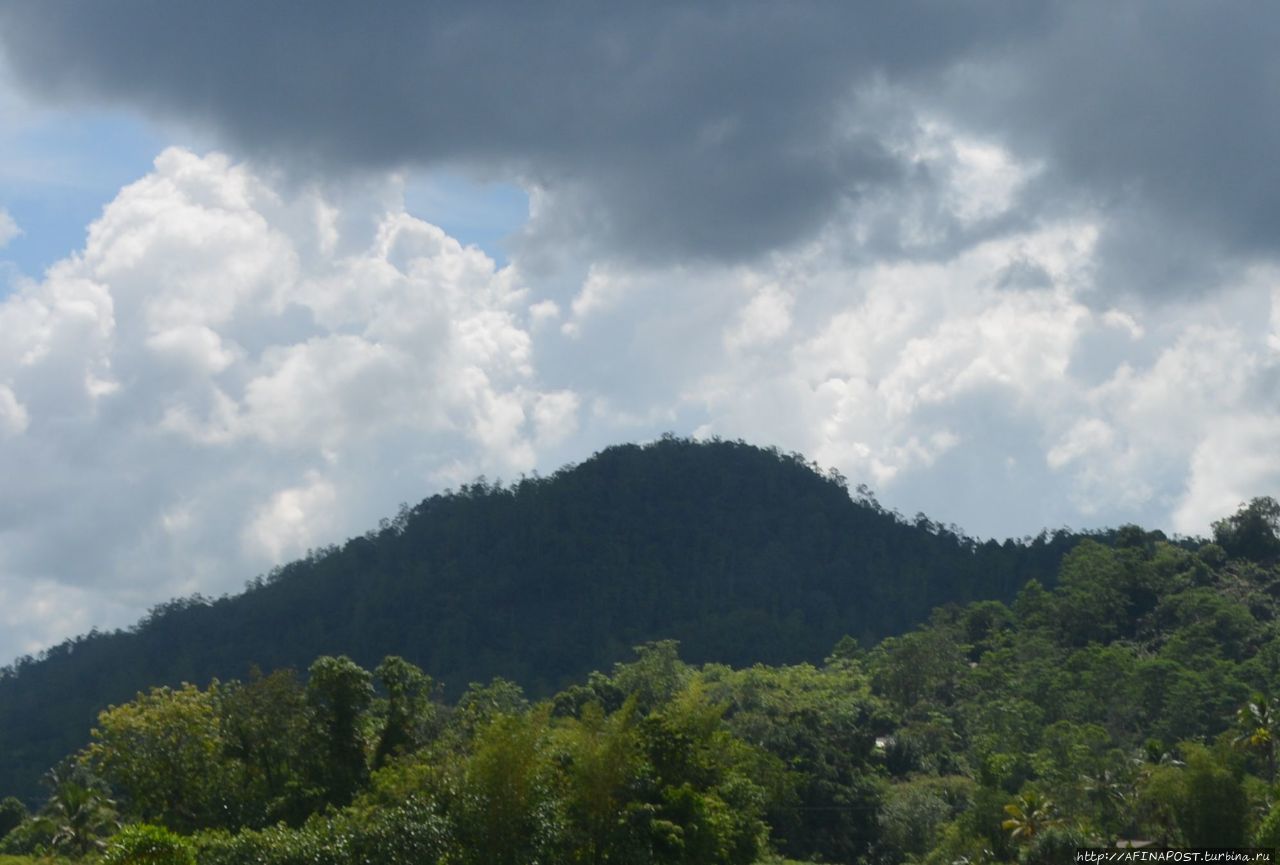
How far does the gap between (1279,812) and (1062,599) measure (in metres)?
73.9

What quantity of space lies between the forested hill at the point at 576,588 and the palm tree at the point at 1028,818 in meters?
88.2

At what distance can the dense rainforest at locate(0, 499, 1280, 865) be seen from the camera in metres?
36.7

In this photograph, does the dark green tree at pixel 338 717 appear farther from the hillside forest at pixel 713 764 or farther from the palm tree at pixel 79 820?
the palm tree at pixel 79 820

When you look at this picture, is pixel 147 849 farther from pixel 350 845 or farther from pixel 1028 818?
pixel 1028 818

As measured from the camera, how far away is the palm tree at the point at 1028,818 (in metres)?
52.1

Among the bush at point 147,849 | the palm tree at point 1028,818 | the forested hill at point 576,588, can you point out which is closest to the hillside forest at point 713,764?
the bush at point 147,849

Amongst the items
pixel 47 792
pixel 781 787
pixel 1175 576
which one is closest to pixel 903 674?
pixel 1175 576

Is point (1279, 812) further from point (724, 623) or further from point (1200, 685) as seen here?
point (724, 623)

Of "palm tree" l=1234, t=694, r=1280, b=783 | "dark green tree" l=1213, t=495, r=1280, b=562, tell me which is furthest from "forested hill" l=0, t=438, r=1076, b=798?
"palm tree" l=1234, t=694, r=1280, b=783

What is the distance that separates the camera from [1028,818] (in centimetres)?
5250

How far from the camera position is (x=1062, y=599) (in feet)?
383

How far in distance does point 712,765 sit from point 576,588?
405 feet

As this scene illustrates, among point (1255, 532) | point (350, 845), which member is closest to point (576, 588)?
point (1255, 532)

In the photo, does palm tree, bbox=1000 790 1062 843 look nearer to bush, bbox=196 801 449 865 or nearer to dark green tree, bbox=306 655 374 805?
dark green tree, bbox=306 655 374 805
